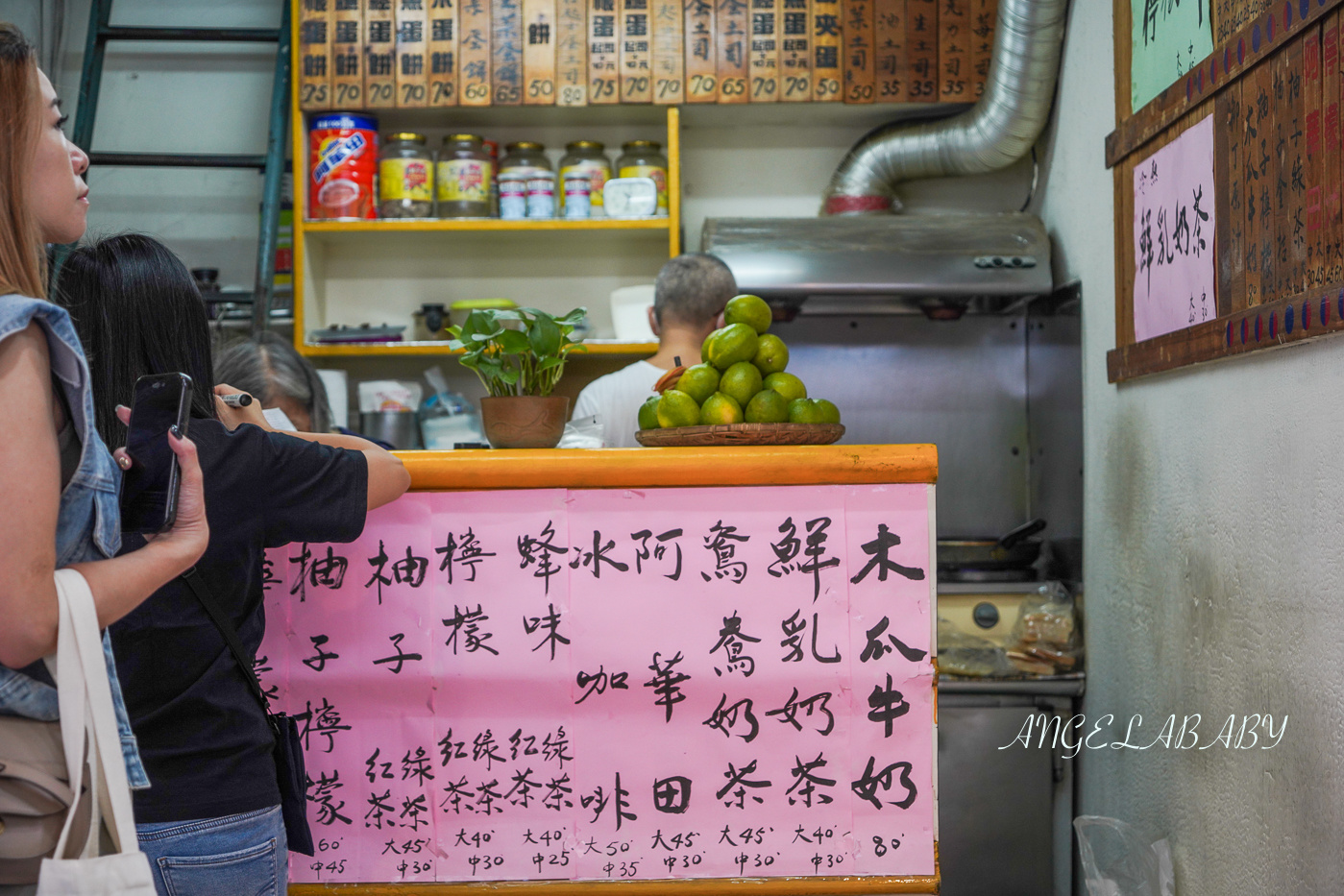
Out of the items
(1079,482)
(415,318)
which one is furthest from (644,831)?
(415,318)

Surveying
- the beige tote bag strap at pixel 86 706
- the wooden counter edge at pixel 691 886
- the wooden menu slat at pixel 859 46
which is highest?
the wooden menu slat at pixel 859 46

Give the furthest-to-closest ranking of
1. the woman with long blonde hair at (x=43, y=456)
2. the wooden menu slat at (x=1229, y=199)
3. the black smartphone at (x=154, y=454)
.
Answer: the wooden menu slat at (x=1229, y=199)
the black smartphone at (x=154, y=454)
the woman with long blonde hair at (x=43, y=456)

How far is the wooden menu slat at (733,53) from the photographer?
Result: 3182 millimetres

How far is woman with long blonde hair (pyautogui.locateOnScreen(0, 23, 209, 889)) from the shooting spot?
0.77 metres

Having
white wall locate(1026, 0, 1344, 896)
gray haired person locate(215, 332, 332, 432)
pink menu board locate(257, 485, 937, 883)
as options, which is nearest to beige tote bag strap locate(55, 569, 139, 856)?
pink menu board locate(257, 485, 937, 883)

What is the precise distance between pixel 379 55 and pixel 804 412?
7.56 feet

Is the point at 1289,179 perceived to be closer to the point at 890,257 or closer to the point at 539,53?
the point at 890,257

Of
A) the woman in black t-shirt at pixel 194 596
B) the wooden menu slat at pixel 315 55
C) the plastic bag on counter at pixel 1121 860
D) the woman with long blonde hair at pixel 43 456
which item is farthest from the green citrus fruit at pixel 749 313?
the wooden menu slat at pixel 315 55

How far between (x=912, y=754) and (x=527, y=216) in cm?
226

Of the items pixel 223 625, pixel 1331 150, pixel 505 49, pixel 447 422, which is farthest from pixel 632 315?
pixel 223 625

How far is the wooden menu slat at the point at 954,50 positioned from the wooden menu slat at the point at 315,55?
1.88 m

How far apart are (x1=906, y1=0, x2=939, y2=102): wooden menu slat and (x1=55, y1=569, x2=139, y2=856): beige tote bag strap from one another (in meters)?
2.90

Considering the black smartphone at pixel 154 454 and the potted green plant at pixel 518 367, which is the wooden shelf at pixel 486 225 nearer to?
the potted green plant at pixel 518 367

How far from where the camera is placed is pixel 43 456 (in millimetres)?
784
